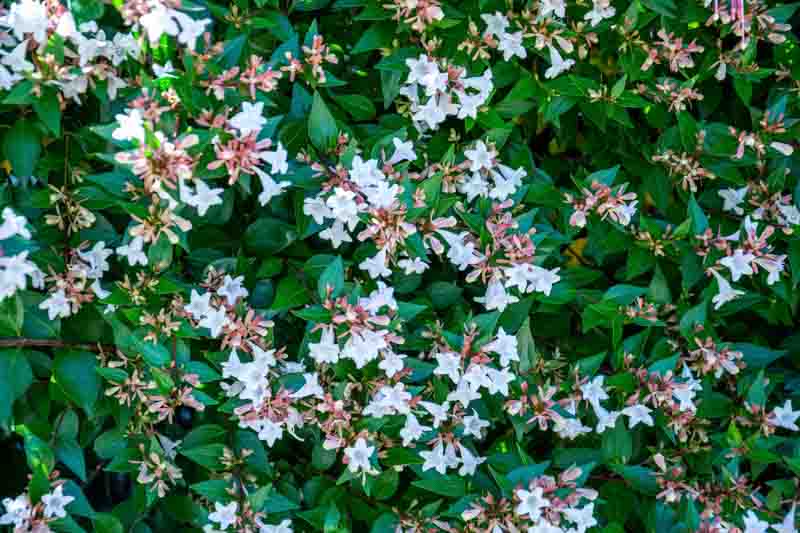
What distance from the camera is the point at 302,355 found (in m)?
2.23

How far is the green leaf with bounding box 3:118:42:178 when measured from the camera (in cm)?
213

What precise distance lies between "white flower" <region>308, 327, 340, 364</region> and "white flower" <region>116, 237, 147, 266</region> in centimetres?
44

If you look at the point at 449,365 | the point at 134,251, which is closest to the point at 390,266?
the point at 449,365

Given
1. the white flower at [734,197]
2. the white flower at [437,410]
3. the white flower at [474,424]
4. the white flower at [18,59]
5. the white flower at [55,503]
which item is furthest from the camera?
the white flower at [734,197]

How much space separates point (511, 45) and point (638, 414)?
1043 millimetres

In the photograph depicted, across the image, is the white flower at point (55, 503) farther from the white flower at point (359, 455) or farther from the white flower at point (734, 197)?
the white flower at point (734, 197)

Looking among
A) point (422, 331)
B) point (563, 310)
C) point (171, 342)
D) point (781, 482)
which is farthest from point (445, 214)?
point (781, 482)

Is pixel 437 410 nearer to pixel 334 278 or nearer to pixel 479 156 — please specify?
pixel 334 278

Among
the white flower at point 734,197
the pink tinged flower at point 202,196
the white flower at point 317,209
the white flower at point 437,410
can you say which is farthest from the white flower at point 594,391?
the pink tinged flower at point 202,196

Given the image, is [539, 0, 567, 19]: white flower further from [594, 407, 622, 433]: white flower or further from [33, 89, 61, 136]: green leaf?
[33, 89, 61, 136]: green leaf

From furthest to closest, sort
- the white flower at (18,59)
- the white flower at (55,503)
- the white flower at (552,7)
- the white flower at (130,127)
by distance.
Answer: the white flower at (552,7) → the white flower at (55,503) → the white flower at (18,59) → the white flower at (130,127)

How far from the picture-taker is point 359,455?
2.13 m

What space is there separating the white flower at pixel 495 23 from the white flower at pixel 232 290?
3.15 ft

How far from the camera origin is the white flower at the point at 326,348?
2078 mm
